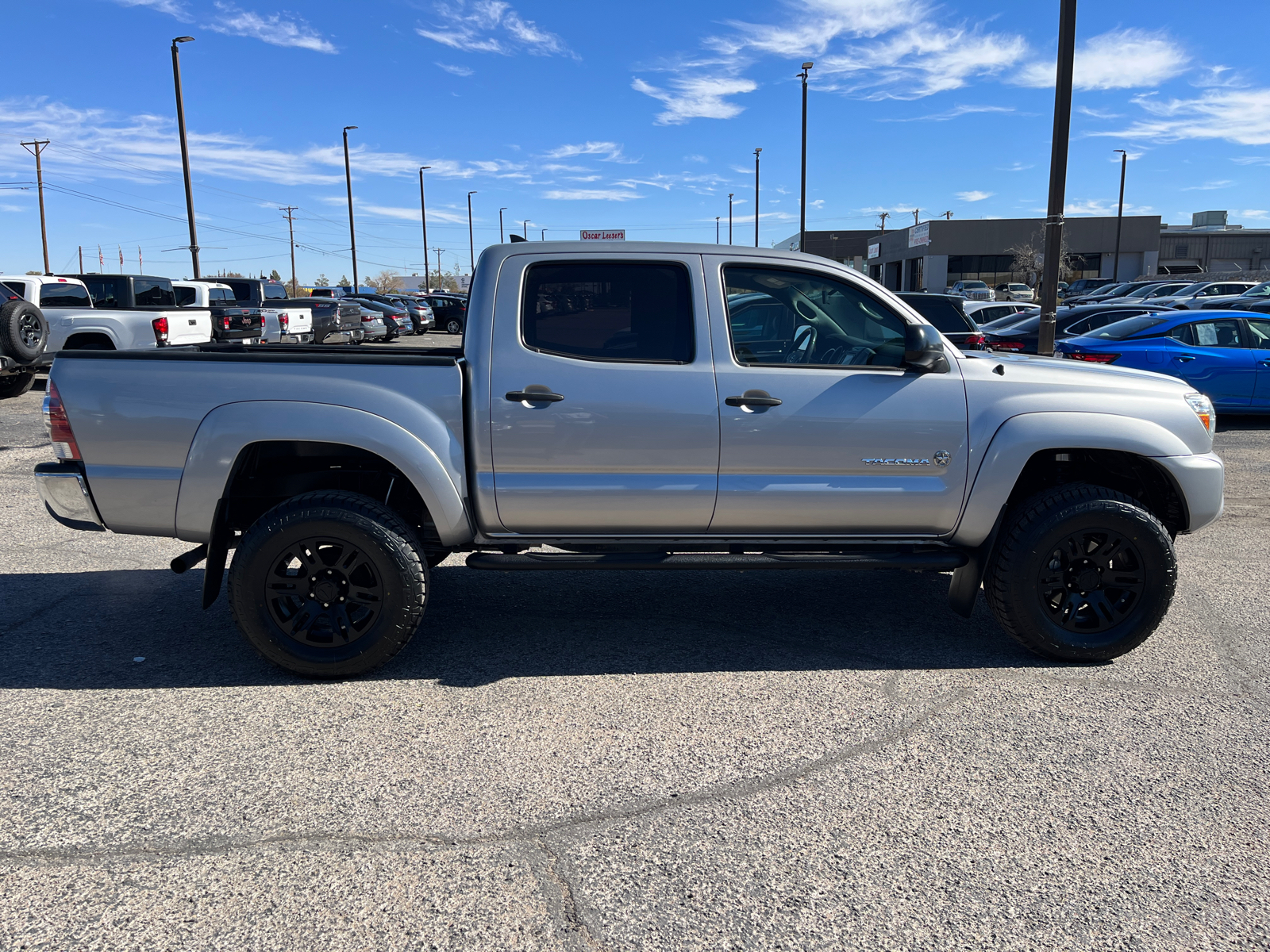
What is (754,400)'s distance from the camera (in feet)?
13.9

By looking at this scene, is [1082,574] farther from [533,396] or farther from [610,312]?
[533,396]

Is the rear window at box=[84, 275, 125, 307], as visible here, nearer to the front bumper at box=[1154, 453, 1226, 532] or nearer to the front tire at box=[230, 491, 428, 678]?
the front tire at box=[230, 491, 428, 678]

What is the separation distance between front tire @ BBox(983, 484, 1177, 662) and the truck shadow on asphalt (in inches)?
9.8

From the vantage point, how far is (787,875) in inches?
111

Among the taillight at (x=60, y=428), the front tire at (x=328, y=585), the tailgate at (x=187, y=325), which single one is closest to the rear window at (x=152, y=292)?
the tailgate at (x=187, y=325)

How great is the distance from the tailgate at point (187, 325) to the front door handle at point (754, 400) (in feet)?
41.4

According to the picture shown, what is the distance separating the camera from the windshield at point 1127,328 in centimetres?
1194

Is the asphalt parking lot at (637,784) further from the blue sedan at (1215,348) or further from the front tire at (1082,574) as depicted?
the blue sedan at (1215,348)

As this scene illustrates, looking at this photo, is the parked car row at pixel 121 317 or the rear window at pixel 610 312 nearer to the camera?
the rear window at pixel 610 312

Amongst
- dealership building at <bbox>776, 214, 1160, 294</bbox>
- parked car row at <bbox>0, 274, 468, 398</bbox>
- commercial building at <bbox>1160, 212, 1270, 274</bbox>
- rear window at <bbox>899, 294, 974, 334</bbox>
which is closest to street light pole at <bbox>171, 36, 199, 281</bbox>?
parked car row at <bbox>0, 274, 468, 398</bbox>

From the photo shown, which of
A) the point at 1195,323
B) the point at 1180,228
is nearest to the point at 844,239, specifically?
the point at 1180,228

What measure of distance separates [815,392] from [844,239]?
94425 millimetres

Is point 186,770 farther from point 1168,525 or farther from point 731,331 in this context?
point 1168,525

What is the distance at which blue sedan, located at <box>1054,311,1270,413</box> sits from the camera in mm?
11672
